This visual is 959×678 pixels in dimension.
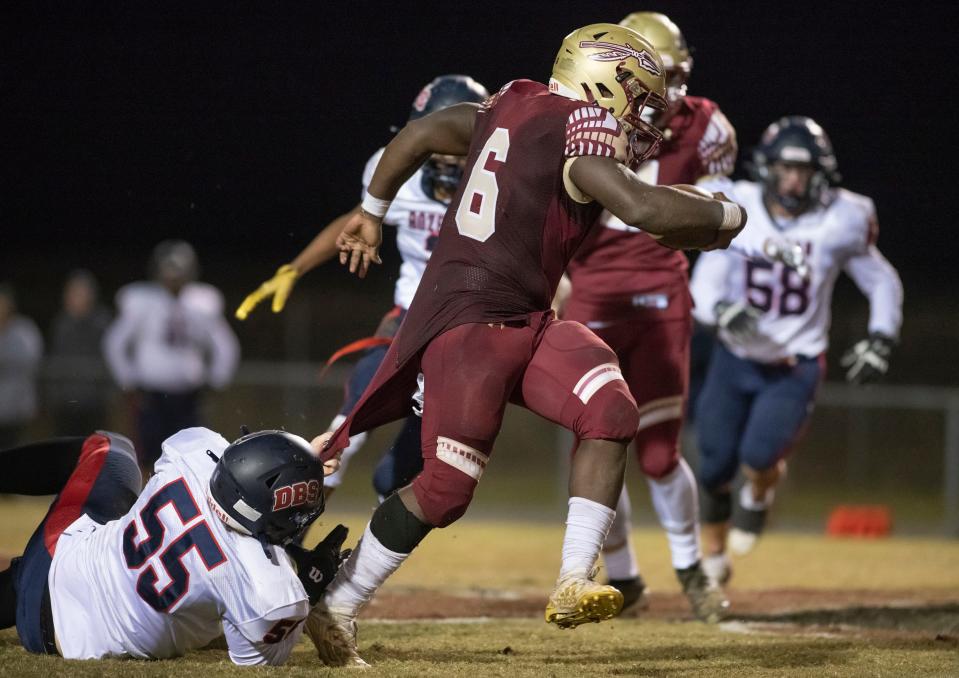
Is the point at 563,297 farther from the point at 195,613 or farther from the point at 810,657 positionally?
the point at 195,613

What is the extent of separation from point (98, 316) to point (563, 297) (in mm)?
8805

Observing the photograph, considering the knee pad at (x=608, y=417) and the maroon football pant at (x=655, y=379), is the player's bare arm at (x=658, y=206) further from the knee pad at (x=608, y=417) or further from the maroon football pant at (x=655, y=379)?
the maroon football pant at (x=655, y=379)

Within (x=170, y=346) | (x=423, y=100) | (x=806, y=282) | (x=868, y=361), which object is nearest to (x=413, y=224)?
(x=423, y=100)

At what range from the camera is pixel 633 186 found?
381 centimetres

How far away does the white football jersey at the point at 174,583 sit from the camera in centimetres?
365

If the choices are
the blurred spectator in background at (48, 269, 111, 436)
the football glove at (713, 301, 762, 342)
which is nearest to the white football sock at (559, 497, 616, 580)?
the football glove at (713, 301, 762, 342)

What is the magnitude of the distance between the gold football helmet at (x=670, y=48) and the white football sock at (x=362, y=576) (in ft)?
8.82

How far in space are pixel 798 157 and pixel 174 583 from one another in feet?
16.0

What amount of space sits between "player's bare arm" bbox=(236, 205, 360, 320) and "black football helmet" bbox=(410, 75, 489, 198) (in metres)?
0.45

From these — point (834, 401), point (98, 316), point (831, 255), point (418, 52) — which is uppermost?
point (418, 52)

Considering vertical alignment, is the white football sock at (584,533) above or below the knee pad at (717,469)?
above

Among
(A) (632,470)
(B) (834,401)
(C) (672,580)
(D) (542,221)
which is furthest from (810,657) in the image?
(A) (632,470)

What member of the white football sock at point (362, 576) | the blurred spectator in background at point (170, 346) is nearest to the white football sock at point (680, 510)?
the white football sock at point (362, 576)

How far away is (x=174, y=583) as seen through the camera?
12.0 ft
